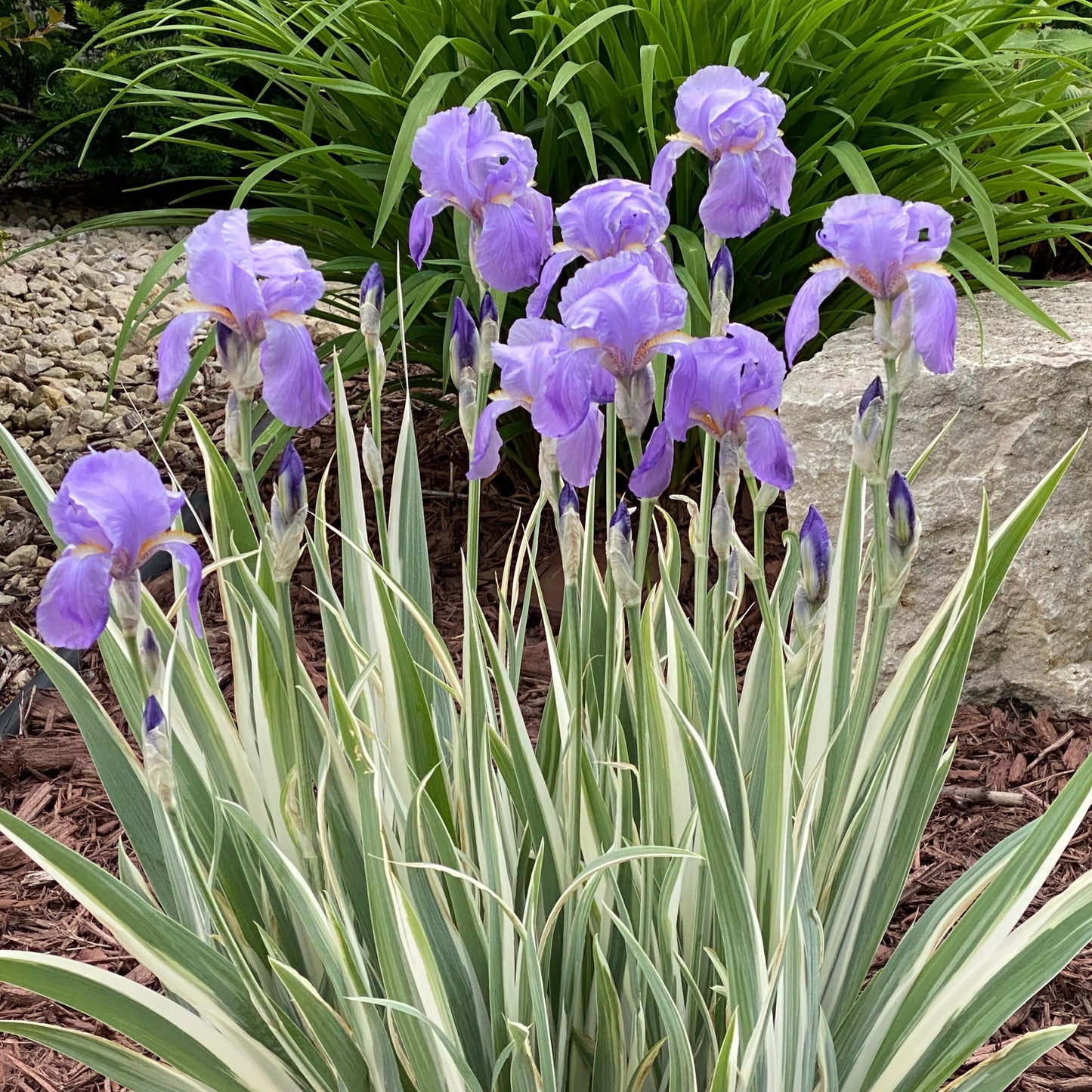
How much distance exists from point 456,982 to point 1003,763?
1.07 m

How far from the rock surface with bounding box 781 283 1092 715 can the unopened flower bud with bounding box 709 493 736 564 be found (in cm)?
90

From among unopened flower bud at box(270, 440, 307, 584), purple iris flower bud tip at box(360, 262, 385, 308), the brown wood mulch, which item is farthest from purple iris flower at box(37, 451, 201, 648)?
the brown wood mulch

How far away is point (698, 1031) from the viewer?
3.05ft

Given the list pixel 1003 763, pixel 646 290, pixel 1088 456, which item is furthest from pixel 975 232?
pixel 646 290

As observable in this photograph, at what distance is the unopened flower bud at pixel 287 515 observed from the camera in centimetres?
77

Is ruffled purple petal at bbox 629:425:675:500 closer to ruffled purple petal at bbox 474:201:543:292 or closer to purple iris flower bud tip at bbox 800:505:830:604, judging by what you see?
purple iris flower bud tip at bbox 800:505:830:604

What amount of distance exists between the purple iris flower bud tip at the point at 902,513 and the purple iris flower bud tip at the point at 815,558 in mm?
50

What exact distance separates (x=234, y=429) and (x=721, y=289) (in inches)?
14.9

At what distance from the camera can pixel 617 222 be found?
0.81 m

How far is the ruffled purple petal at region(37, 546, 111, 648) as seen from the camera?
2.10 ft

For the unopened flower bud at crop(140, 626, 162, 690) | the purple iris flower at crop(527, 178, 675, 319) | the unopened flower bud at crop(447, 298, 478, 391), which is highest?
the purple iris flower at crop(527, 178, 675, 319)

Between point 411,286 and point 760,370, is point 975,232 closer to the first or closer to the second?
point 411,286

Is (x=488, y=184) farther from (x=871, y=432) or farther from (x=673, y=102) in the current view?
(x=673, y=102)

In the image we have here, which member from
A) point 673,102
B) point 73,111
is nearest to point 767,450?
point 673,102
